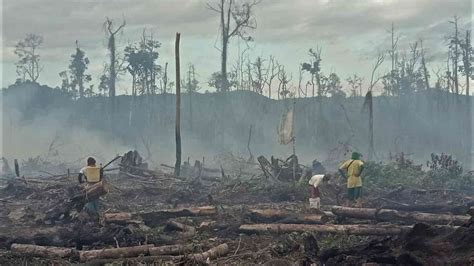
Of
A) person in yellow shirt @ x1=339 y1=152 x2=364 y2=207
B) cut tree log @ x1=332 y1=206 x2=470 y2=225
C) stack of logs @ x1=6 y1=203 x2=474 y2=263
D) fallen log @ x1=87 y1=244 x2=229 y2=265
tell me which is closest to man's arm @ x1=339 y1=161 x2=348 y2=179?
A: person in yellow shirt @ x1=339 y1=152 x2=364 y2=207

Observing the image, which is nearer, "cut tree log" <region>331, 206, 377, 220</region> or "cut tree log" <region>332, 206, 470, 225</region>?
"cut tree log" <region>332, 206, 470, 225</region>

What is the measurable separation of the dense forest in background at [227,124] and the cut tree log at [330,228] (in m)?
31.4

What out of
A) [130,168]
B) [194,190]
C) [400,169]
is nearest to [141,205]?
[194,190]

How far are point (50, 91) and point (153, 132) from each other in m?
11.3

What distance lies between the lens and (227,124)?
170ft

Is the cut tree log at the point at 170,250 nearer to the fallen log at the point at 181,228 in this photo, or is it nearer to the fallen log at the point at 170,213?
the fallen log at the point at 181,228

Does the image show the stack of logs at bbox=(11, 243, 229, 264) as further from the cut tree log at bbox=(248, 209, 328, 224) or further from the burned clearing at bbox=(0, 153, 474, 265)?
the cut tree log at bbox=(248, 209, 328, 224)

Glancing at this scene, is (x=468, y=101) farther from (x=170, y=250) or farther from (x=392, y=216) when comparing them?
(x=170, y=250)

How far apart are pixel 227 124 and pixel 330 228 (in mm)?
40175

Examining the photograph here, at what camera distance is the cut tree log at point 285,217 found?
1246cm

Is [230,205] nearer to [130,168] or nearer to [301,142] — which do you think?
[130,168]

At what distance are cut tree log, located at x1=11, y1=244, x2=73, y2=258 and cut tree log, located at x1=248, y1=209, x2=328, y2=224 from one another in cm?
453

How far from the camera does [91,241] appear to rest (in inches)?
440

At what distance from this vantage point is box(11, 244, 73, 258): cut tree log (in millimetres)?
10211
